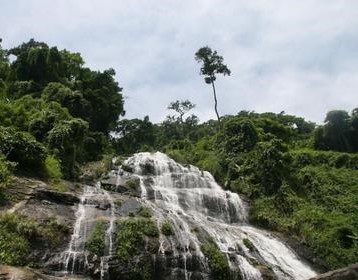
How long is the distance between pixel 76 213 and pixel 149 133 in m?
40.3

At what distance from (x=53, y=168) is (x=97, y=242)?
7.48 metres

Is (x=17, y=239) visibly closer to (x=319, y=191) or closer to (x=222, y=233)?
(x=222, y=233)

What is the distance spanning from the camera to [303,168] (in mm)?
35750

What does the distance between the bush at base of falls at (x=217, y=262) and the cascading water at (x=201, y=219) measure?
0.27 meters

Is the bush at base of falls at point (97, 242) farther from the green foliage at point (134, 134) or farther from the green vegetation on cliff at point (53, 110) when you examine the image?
the green foliage at point (134, 134)

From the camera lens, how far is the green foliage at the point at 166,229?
A: 64.8ft

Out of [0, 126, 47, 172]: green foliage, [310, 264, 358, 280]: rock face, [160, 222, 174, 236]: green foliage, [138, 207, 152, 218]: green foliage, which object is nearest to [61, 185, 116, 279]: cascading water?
[138, 207, 152, 218]: green foliage

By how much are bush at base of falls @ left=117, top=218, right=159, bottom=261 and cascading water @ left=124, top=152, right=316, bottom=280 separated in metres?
0.65

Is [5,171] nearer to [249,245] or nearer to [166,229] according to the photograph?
[166,229]

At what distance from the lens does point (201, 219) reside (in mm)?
24031

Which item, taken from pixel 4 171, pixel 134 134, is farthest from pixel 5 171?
pixel 134 134

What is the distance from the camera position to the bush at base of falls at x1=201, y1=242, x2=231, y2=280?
18.4 meters

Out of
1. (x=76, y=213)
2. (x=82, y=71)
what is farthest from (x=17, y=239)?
(x=82, y=71)

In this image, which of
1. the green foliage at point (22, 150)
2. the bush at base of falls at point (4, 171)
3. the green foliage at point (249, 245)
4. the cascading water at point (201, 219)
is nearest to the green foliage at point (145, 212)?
the cascading water at point (201, 219)
